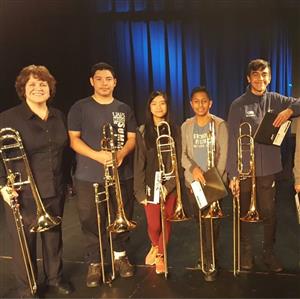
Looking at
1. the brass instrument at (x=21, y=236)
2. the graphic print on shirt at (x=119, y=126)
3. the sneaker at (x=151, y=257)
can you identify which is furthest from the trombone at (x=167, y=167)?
the brass instrument at (x=21, y=236)

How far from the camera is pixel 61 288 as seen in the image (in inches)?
113

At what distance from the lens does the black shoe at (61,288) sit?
2.87 meters

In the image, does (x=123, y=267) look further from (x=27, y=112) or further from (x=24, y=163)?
(x=27, y=112)

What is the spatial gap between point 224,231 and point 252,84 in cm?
167

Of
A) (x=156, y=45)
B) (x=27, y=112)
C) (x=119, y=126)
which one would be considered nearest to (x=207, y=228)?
(x=119, y=126)

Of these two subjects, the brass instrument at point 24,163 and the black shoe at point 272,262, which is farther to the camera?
the black shoe at point 272,262

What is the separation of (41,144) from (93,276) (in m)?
1.04

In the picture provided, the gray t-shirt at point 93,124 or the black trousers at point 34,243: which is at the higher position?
the gray t-shirt at point 93,124

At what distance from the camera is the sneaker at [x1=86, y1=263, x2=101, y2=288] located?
295 cm

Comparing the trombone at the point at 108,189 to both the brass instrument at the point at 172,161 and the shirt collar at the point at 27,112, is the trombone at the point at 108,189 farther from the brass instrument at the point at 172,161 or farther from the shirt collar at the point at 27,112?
the shirt collar at the point at 27,112

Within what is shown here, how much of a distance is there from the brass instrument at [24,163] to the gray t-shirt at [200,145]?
3.47ft

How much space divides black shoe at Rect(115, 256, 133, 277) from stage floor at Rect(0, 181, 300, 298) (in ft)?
0.15

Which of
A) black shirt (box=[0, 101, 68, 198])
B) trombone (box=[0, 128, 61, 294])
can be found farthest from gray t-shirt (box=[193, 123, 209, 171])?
trombone (box=[0, 128, 61, 294])

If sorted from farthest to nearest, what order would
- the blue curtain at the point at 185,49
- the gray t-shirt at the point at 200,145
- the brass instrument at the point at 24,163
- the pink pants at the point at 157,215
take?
the blue curtain at the point at 185,49
the pink pants at the point at 157,215
the gray t-shirt at the point at 200,145
the brass instrument at the point at 24,163
